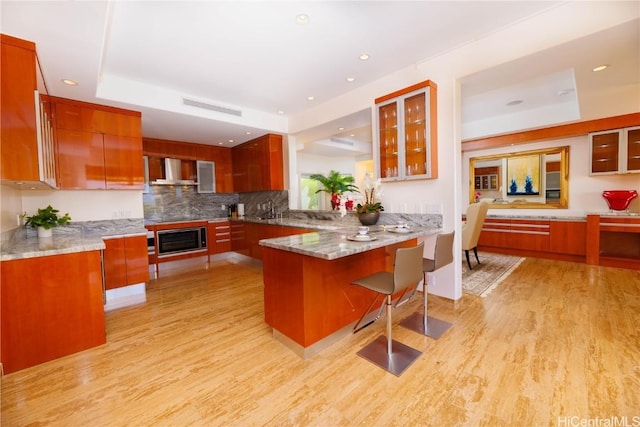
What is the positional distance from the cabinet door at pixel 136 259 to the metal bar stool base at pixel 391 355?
3240 millimetres

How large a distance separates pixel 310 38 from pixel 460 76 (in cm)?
161

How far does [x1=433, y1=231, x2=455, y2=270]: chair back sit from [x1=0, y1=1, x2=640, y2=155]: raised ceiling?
177 cm

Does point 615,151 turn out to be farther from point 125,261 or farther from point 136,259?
point 125,261

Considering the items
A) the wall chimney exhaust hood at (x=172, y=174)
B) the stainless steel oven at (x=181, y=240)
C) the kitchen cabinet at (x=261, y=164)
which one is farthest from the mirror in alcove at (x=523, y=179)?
the wall chimney exhaust hood at (x=172, y=174)

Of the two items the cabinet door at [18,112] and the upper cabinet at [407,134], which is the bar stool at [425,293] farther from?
the cabinet door at [18,112]

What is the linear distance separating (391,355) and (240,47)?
10.4 ft

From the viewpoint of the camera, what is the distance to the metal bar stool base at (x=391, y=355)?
196 cm

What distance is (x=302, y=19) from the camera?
87.2 inches

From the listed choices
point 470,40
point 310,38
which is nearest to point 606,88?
point 470,40

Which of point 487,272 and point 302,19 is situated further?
point 487,272

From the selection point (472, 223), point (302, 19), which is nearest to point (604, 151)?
point (472, 223)

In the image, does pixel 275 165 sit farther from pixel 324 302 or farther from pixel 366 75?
pixel 324 302

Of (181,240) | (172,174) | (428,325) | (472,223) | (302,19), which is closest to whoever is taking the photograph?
(302,19)

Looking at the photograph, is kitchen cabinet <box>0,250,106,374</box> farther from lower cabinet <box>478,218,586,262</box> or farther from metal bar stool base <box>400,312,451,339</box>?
lower cabinet <box>478,218,586,262</box>
